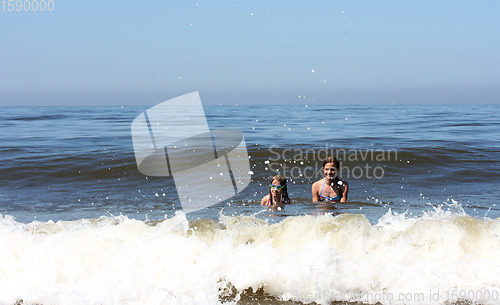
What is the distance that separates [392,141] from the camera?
1823 centimetres

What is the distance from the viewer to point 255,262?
4.30 m

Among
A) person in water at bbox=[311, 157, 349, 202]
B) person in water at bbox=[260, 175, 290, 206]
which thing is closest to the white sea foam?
person in water at bbox=[260, 175, 290, 206]

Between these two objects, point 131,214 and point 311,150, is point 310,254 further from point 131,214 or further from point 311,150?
point 311,150

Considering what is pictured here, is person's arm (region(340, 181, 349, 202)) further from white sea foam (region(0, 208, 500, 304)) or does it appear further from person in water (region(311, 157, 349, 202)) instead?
white sea foam (region(0, 208, 500, 304))

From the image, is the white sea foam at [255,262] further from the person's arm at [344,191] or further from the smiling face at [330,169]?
the person's arm at [344,191]

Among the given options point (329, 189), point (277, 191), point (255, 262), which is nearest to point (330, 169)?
point (329, 189)

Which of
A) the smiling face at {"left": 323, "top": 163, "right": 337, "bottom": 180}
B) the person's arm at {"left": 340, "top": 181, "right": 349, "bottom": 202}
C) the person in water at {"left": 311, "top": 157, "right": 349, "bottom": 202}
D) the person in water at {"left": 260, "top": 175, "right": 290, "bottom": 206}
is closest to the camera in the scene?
the person in water at {"left": 260, "top": 175, "right": 290, "bottom": 206}

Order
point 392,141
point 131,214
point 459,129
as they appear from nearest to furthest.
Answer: point 131,214, point 392,141, point 459,129

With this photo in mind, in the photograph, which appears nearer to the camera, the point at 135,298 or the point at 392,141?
the point at 135,298

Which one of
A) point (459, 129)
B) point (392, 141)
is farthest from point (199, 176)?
point (459, 129)

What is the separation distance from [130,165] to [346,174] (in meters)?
7.94

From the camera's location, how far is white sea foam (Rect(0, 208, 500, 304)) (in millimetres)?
3943

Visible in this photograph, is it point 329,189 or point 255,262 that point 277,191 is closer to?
point 329,189

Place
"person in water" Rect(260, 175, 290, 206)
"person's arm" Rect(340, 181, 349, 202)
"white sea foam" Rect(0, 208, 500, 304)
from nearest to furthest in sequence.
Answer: "white sea foam" Rect(0, 208, 500, 304) → "person in water" Rect(260, 175, 290, 206) → "person's arm" Rect(340, 181, 349, 202)
